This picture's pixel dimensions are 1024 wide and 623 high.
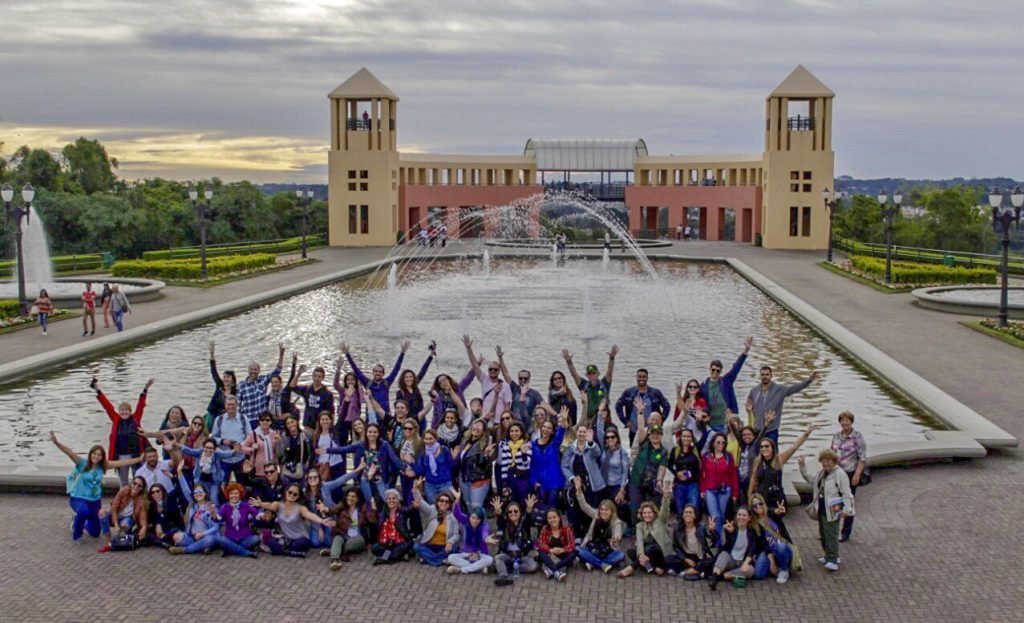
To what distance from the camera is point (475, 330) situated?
25609mm

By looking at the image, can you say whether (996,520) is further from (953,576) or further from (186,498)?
(186,498)

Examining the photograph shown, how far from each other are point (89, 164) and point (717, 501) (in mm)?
79977

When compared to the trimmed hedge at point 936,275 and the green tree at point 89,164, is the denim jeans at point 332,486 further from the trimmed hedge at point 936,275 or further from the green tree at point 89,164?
the green tree at point 89,164

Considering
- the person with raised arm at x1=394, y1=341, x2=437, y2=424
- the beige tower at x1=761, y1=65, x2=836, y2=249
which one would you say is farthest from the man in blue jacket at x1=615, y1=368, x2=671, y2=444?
the beige tower at x1=761, y1=65, x2=836, y2=249

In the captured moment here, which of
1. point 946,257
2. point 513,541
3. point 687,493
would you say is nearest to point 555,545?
point 513,541

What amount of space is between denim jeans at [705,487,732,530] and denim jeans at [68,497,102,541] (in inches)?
243

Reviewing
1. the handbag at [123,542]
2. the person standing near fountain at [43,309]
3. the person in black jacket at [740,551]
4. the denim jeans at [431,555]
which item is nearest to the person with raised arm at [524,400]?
the denim jeans at [431,555]

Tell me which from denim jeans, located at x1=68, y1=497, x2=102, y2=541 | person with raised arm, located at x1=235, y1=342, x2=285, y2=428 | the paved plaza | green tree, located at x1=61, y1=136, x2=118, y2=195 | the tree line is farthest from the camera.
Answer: green tree, located at x1=61, y1=136, x2=118, y2=195

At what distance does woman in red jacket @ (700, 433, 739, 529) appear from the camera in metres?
10.4

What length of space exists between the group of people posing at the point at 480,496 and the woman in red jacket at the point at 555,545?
0.04 feet

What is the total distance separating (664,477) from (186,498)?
15.9ft

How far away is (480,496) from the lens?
1090 centimetres

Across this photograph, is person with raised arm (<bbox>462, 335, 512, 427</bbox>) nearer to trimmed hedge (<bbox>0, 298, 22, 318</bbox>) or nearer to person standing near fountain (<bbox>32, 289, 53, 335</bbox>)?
person standing near fountain (<bbox>32, 289, 53, 335</bbox>)

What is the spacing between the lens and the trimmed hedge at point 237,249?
49344 millimetres
